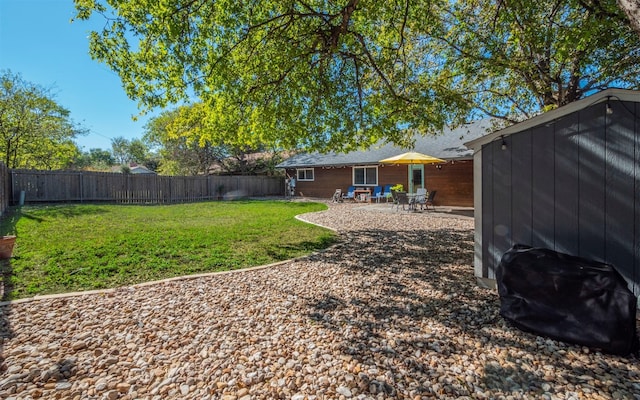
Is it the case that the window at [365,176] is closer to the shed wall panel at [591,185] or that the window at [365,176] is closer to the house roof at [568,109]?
the house roof at [568,109]

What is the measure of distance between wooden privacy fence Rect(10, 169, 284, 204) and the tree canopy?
11.5 m

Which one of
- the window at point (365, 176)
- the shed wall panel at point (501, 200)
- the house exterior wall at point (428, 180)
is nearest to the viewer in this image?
the shed wall panel at point (501, 200)

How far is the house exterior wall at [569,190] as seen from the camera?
9.85 ft

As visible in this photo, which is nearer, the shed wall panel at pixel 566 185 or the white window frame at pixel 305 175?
the shed wall panel at pixel 566 185

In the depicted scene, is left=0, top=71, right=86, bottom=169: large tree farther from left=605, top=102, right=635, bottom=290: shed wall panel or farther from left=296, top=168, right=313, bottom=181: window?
left=605, top=102, right=635, bottom=290: shed wall panel

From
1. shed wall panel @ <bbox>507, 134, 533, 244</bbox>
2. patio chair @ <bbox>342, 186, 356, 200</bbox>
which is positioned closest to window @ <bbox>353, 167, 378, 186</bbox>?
patio chair @ <bbox>342, 186, 356, 200</bbox>

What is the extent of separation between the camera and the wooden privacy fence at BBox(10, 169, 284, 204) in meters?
13.8

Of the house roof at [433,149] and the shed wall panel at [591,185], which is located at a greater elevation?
the house roof at [433,149]

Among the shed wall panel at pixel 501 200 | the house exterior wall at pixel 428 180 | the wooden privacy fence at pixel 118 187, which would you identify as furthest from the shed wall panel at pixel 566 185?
the wooden privacy fence at pixel 118 187

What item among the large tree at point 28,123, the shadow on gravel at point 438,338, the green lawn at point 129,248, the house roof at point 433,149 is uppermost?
the large tree at point 28,123

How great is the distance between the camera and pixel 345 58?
750 centimetres

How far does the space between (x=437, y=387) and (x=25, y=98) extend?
25052mm

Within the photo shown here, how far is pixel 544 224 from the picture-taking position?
11.5 feet

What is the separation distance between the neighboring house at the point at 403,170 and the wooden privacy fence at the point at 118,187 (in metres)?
5.07
